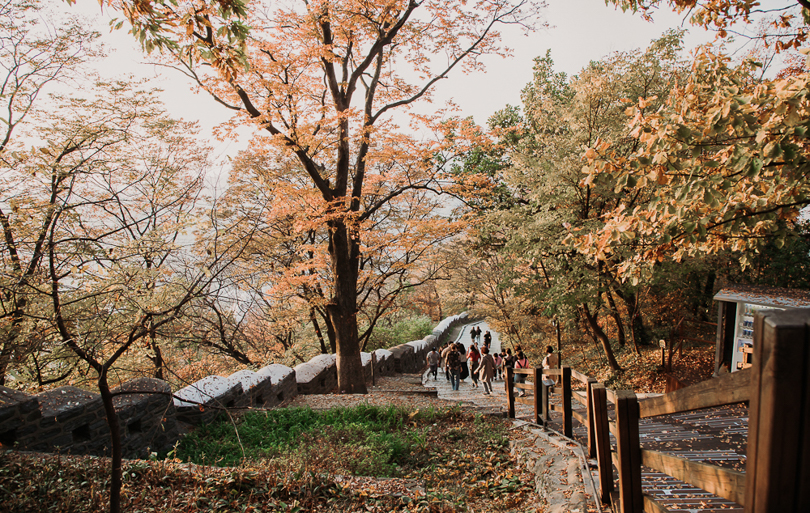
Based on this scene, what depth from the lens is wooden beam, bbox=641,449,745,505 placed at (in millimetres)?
1445

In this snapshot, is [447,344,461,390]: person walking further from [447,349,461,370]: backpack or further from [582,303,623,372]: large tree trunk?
[582,303,623,372]: large tree trunk

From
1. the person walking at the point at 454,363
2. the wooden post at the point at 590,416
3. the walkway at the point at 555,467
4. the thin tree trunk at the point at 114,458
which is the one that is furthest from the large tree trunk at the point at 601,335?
the thin tree trunk at the point at 114,458

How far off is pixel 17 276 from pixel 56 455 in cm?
184

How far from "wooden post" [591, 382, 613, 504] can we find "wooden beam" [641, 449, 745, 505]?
0.95m

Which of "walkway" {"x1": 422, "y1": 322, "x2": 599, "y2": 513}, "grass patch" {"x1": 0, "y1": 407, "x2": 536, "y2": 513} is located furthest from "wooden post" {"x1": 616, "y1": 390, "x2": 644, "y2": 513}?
"grass patch" {"x1": 0, "y1": 407, "x2": 536, "y2": 513}

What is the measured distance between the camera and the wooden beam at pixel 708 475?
56.9 inches

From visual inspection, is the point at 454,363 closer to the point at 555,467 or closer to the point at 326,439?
the point at 326,439

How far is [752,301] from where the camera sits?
7605mm

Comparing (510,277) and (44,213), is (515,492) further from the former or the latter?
(510,277)

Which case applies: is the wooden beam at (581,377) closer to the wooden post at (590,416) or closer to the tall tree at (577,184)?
the wooden post at (590,416)

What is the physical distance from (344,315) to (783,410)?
391 inches

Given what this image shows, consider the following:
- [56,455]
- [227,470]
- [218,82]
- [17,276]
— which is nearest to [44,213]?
[17,276]

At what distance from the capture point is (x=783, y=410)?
45.6 inches

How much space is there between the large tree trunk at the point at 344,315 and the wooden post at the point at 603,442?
7.82 meters
